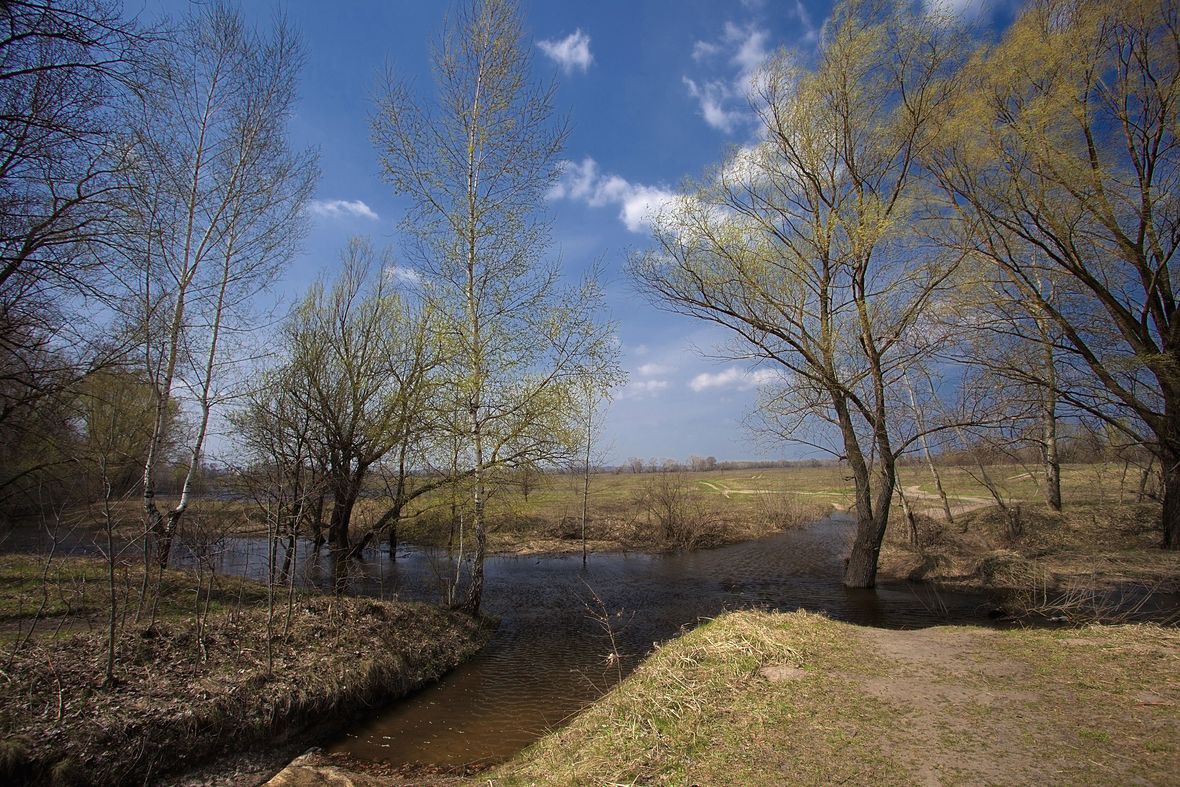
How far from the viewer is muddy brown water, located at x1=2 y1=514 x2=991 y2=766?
21.1ft

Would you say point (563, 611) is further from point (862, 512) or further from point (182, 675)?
point (182, 675)

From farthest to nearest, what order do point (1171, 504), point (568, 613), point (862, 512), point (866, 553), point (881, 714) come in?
point (866, 553) → point (862, 512) → point (568, 613) → point (1171, 504) → point (881, 714)

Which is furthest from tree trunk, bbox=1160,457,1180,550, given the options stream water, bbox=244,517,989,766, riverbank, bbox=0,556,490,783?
riverbank, bbox=0,556,490,783

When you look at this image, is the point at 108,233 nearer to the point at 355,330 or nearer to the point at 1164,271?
the point at 355,330

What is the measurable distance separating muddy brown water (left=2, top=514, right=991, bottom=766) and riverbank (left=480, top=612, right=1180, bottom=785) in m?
1.34

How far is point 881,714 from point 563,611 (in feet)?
31.0

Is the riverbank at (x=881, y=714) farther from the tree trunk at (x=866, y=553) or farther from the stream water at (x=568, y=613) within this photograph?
the tree trunk at (x=866, y=553)

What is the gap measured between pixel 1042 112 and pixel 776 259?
6189mm

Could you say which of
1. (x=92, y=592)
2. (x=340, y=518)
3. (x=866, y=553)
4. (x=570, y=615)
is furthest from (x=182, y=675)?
(x=866, y=553)

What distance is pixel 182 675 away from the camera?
18.5 ft

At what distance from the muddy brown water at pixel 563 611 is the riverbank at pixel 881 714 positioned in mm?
1344

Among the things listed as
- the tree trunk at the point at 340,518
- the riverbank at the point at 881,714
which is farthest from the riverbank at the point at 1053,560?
the tree trunk at the point at 340,518

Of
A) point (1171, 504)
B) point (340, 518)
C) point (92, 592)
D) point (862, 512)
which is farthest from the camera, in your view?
point (340, 518)

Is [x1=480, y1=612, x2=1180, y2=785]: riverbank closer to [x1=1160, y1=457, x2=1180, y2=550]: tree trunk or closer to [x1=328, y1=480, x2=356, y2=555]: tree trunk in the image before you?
[x1=1160, y1=457, x2=1180, y2=550]: tree trunk
